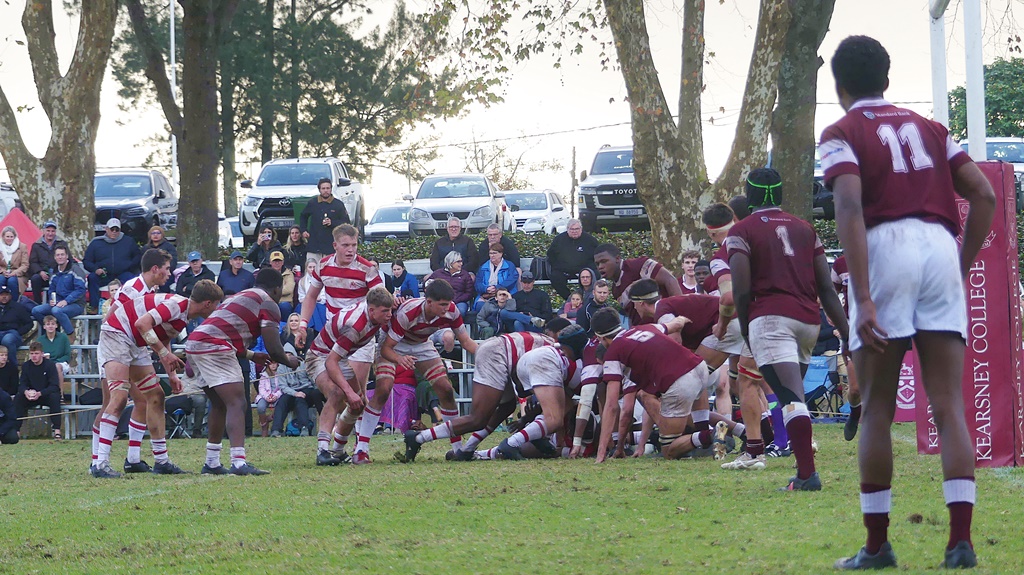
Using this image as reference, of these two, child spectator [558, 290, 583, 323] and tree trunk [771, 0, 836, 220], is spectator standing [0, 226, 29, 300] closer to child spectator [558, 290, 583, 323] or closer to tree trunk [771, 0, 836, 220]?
child spectator [558, 290, 583, 323]

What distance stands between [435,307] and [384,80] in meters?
34.2

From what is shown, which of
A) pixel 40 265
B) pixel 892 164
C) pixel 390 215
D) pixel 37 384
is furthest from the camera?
pixel 390 215

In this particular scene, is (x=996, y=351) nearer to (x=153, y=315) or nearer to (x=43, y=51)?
(x=153, y=315)

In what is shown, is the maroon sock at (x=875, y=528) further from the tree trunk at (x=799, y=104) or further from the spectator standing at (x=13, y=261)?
the spectator standing at (x=13, y=261)

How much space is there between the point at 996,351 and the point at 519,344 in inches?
178

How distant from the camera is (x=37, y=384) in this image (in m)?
18.1

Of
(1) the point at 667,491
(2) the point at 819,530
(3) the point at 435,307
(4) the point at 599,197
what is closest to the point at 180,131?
(4) the point at 599,197

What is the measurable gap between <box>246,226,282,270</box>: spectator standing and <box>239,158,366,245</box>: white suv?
5199mm

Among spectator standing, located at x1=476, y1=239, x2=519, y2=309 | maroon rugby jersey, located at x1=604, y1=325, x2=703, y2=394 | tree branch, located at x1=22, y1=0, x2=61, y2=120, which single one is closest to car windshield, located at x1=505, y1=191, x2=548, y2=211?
tree branch, located at x1=22, y1=0, x2=61, y2=120

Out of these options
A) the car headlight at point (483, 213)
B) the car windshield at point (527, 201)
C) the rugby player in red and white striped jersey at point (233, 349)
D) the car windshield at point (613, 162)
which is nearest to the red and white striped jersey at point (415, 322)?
the rugby player in red and white striped jersey at point (233, 349)

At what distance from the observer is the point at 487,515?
23.8ft

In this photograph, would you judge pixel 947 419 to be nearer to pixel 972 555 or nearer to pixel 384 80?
pixel 972 555

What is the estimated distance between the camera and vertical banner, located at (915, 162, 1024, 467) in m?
9.33

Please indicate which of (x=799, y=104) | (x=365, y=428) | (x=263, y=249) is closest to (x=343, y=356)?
(x=365, y=428)
